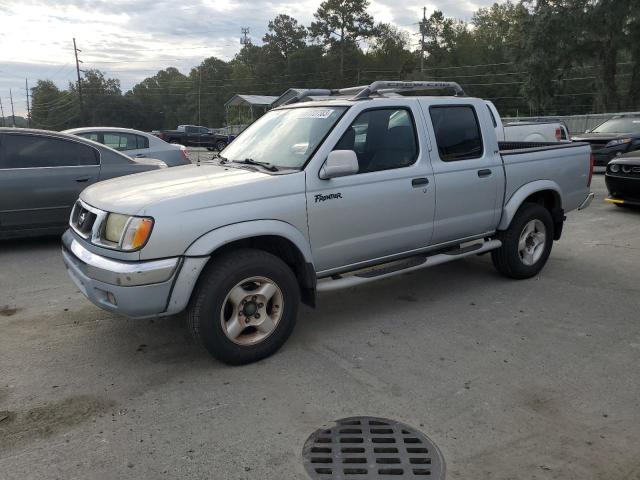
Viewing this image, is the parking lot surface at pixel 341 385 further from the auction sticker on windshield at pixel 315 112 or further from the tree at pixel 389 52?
the tree at pixel 389 52

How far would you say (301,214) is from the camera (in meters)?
4.00

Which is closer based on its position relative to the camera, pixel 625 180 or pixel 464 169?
pixel 464 169

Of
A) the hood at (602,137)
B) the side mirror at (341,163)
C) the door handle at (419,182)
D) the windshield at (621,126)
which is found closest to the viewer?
the side mirror at (341,163)

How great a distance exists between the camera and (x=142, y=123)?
10275 centimetres

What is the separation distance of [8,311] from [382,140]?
12.2 ft

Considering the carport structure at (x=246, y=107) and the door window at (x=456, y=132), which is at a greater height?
the carport structure at (x=246, y=107)

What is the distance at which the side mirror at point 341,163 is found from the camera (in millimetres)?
3944

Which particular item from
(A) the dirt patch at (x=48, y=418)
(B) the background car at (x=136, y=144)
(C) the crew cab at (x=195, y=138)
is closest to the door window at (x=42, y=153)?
(B) the background car at (x=136, y=144)

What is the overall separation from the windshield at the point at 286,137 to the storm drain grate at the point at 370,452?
6.54ft

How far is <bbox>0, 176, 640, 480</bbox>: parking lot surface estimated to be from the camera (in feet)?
9.39

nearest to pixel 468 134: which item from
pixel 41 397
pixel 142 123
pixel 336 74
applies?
pixel 41 397

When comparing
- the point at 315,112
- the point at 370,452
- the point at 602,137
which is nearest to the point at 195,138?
the point at 602,137

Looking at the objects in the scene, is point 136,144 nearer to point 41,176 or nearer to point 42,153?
point 42,153

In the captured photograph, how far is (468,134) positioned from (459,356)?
223cm
